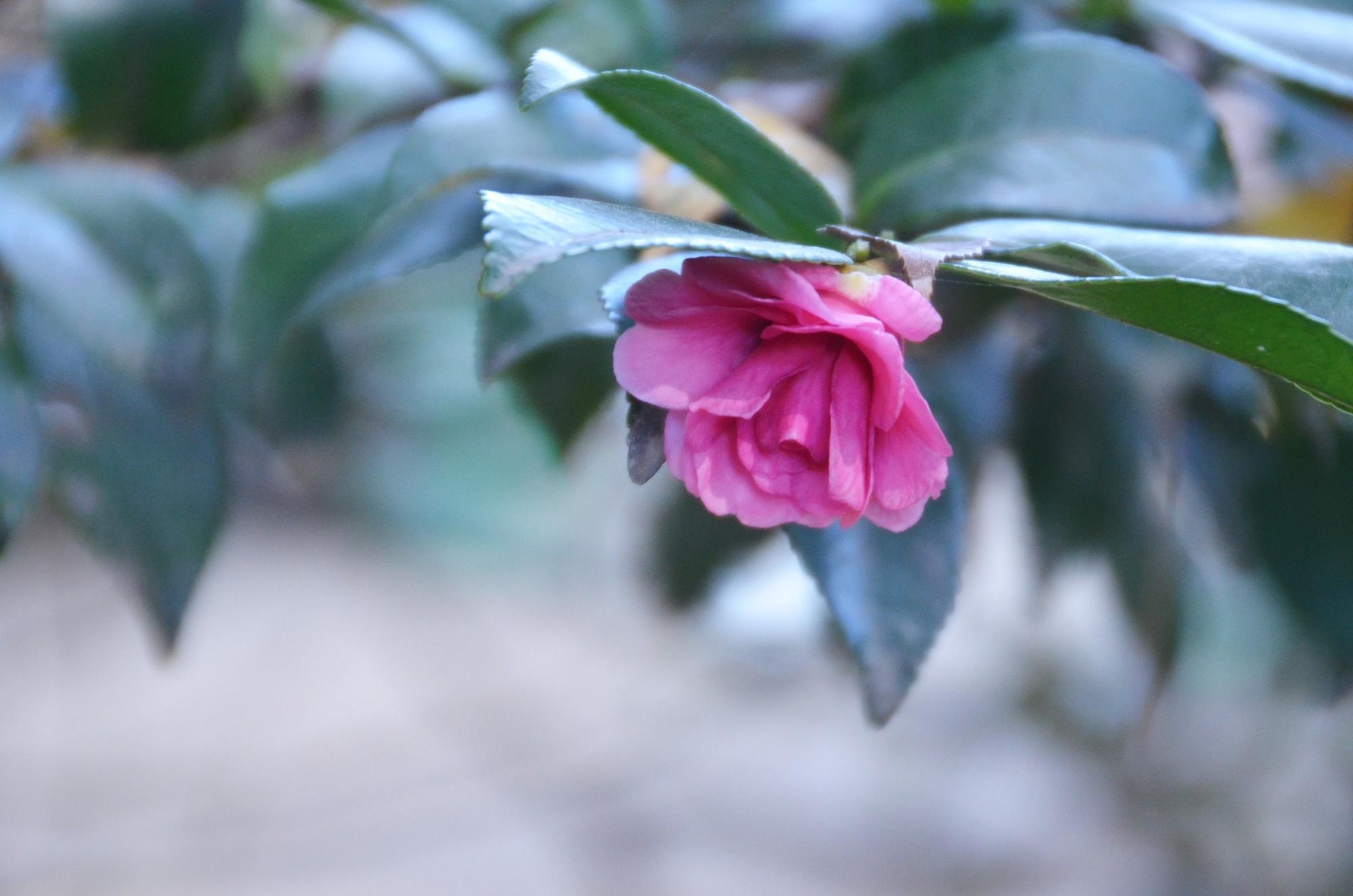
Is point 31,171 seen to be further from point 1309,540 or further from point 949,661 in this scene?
point 949,661

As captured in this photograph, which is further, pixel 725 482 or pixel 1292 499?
pixel 1292 499

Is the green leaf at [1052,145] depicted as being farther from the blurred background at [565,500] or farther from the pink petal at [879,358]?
the pink petal at [879,358]

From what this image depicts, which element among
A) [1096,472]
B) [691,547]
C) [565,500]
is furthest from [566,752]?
[1096,472]

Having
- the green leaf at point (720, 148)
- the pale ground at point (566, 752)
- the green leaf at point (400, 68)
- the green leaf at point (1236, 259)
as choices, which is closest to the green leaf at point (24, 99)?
the green leaf at point (400, 68)

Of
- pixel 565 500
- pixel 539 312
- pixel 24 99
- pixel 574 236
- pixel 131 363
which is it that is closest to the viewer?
pixel 574 236

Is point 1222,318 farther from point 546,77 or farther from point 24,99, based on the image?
point 24,99

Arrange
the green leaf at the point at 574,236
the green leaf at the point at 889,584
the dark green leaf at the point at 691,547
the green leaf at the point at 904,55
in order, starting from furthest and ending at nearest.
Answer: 1. the dark green leaf at the point at 691,547
2. the green leaf at the point at 904,55
3. the green leaf at the point at 889,584
4. the green leaf at the point at 574,236

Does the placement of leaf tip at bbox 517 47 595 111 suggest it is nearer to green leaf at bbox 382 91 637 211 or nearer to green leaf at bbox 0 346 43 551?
green leaf at bbox 382 91 637 211
